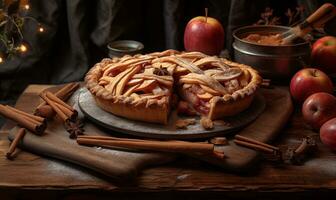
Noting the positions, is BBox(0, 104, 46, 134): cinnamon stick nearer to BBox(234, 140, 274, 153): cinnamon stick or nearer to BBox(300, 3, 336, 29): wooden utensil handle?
BBox(234, 140, 274, 153): cinnamon stick

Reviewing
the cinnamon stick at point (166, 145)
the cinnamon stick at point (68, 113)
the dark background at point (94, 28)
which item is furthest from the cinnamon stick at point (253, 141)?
the dark background at point (94, 28)

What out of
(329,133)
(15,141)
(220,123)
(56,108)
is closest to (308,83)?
(329,133)

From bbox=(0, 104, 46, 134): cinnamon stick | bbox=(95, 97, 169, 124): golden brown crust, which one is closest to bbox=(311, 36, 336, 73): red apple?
bbox=(95, 97, 169, 124): golden brown crust

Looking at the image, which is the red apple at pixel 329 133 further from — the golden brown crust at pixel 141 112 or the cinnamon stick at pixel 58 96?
the cinnamon stick at pixel 58 96

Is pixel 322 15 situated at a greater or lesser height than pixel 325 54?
greater

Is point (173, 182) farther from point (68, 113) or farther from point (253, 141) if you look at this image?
point (68, 113)

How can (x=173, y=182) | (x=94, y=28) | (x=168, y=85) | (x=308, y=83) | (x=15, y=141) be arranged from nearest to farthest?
1. (x=173, y=182)
2. (x=15, y=141)
3. (x=168, y=85)
4. (x=308, y=83)
5. (x=94, y=28)
